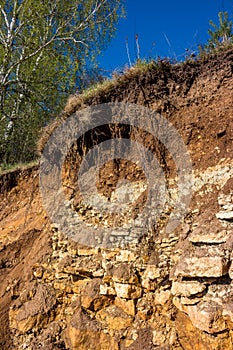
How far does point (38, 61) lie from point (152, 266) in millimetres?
9974

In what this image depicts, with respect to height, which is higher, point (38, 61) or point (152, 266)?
point (38, 61)

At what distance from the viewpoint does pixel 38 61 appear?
1177 centimetres

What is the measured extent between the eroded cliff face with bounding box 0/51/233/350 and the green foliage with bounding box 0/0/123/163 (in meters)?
5.50

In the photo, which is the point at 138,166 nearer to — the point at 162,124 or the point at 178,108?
the point at 162,124

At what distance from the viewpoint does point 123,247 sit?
455 centimetres

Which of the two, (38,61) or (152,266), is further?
(38,61)

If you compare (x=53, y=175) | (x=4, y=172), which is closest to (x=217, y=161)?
(x=53, y=175)

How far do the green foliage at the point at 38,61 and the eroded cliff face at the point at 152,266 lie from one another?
550 centimetres

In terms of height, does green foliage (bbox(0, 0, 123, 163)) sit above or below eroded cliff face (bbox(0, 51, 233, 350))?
above

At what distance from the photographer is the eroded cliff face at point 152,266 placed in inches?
138

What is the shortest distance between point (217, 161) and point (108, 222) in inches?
76.6

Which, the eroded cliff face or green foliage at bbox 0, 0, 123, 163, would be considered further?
green foliage at bbox 0, 0, 123, 163

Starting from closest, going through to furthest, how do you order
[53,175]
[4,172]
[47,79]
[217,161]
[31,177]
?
[217,161] < [53,175] < [31,177] < [4,172] < [47,79]

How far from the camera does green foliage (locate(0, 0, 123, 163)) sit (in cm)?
1071
